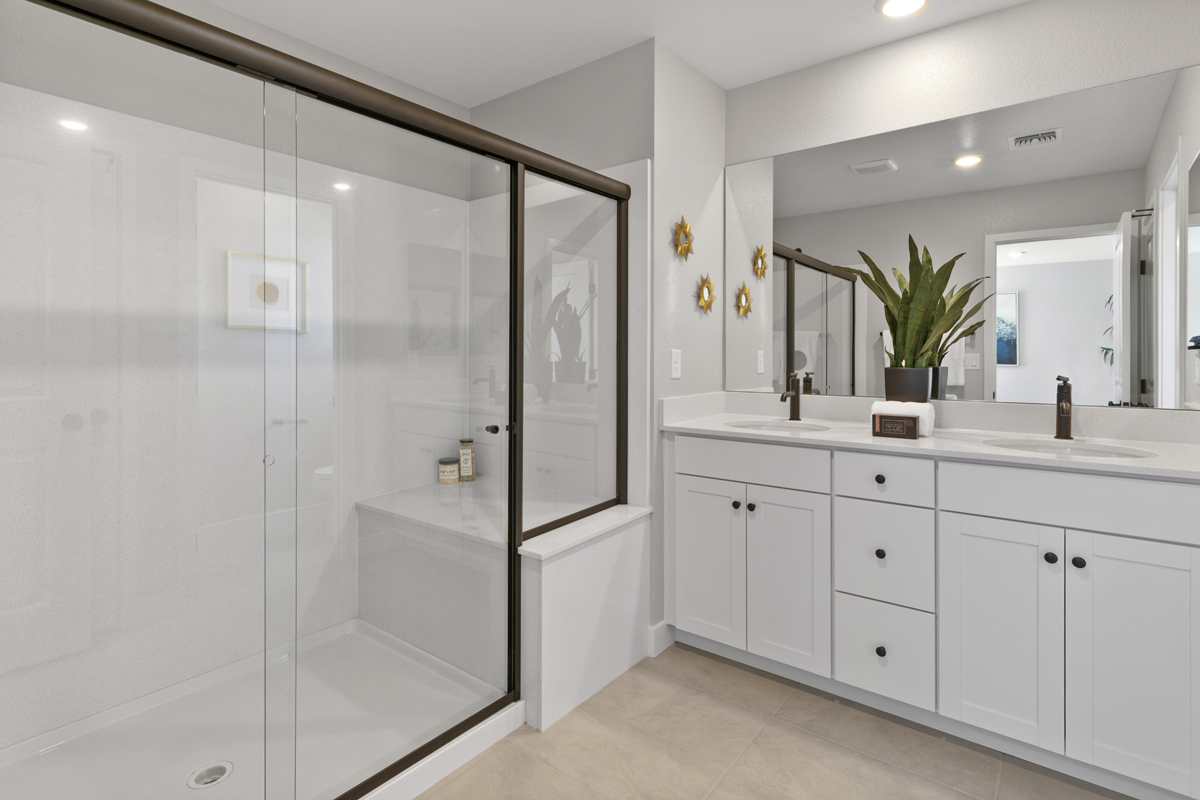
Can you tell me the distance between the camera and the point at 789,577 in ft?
7.32

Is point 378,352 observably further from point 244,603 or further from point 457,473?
point 244,603

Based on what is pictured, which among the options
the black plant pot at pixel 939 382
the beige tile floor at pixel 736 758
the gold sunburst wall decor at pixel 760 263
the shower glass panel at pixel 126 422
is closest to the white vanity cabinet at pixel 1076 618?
the beige tile floor at pixel 736 758

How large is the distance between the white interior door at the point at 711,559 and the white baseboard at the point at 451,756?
802 mm

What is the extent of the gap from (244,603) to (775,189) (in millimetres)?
2528

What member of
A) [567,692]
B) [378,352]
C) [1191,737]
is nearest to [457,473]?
[378,352]

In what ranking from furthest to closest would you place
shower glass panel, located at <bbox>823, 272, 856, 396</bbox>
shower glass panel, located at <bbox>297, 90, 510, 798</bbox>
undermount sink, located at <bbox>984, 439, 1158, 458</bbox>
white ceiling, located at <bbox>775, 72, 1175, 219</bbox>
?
1. shower glass panel, located at <bbox>823, 272, 856, 396</bbox>
2. white ceiling, located at <bbox>775, 72, 1175, 219</bbox>
3. undermount sink, located at <bbox>984, 439, 1158, 458</bbox>
4. shower glass panel, located at <bbox>297, 90, 510, 798</bbox>

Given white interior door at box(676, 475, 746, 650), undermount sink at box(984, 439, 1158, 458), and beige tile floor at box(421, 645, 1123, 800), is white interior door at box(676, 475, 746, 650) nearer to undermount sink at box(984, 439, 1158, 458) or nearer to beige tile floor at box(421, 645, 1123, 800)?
beige tile floor at box(421, 645, 1123, 800)

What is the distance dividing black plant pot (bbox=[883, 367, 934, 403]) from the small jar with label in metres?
1.64

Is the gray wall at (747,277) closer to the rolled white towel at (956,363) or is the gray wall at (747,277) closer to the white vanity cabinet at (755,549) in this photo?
the white vanity cabinet at (755,549)

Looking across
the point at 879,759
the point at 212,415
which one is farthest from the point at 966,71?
the point at 212,415

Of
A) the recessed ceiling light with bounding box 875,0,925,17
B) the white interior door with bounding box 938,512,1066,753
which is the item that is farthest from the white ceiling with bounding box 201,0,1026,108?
the white interior door with bounding box 938,512,1066,753

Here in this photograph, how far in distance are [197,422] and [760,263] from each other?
91.1 inches

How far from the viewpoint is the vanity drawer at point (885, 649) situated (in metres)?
1.96

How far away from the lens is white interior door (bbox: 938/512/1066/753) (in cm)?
175
